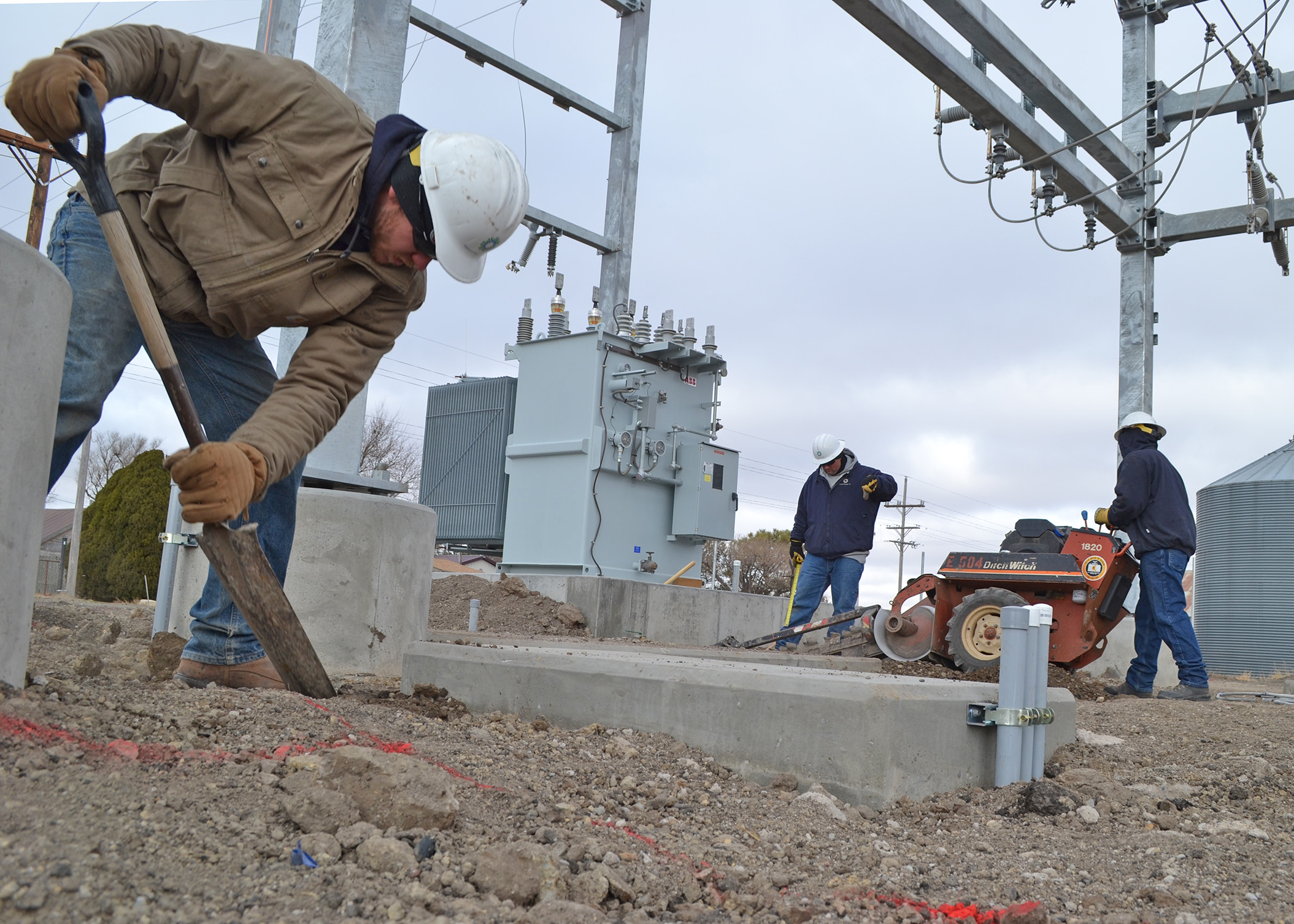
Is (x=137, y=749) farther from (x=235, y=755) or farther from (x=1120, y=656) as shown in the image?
(x=1120, y=656)

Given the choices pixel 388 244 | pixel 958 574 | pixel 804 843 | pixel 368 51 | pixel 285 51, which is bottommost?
pixel 804 843

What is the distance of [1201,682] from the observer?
6.22m

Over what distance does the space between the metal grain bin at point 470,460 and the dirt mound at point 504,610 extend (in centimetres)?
164

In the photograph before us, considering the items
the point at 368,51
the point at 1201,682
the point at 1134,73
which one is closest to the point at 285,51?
the point at 368,51

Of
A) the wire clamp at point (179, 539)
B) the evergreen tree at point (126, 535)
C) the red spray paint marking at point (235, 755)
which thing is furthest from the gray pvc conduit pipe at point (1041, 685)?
the evergreen tree at point (126, 535)

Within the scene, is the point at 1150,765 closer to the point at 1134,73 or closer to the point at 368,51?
the point at 368,51

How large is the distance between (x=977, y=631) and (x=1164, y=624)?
3.66ft

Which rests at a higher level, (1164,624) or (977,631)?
(1164,624)

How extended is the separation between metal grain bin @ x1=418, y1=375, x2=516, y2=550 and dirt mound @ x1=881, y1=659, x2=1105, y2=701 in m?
5.03

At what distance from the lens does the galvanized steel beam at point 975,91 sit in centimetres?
685

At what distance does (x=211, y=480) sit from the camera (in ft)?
7.29

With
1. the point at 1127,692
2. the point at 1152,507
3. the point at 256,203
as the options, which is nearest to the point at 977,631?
the point at 1127,692

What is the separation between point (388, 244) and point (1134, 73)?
942cm

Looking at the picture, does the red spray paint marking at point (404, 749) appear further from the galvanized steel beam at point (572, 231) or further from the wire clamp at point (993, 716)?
the galvanized steel beam at point (572, 231)
